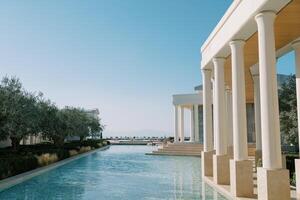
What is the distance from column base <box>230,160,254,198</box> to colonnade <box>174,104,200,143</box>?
26.1m

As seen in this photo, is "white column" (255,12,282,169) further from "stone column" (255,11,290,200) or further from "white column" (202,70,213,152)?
"white column" (202,70,213,152)

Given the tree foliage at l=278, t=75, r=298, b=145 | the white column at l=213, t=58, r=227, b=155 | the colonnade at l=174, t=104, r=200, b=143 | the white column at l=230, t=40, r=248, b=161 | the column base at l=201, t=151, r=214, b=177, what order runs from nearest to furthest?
the white column at l=230, t=40, r=248, b=161, the white column at l=213, t=58, r=227, b=155, the column base at l=201, t=151, r=214, b=177, the tree foliage at l=278, t=75, r=298, b=145, the colonnade at l=174, t=104, r=200, b=143

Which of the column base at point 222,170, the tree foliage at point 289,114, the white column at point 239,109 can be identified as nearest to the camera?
the white column at point 239,109

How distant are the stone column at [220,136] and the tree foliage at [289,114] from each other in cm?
838

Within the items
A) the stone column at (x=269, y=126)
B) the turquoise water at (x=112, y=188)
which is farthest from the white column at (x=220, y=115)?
the stone column at (x=269, y=126)

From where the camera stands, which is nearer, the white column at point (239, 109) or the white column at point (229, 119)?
the white column at point (239, 109)

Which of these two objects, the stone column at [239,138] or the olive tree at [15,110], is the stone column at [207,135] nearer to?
the stone column at [239,138]

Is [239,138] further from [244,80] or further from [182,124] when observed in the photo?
[182,124]

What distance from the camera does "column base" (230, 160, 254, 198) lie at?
1044cm

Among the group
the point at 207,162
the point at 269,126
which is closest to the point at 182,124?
the point at 207,162

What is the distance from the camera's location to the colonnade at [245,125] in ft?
27.4

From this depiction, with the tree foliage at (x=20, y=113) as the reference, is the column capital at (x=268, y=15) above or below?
above

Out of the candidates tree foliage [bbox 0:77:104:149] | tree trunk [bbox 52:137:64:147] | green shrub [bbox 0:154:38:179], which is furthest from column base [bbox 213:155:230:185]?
tree trunk [bbox 52:137:64:147]

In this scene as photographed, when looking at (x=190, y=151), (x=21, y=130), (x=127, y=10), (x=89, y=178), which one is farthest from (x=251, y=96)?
(x=21, y=130)
